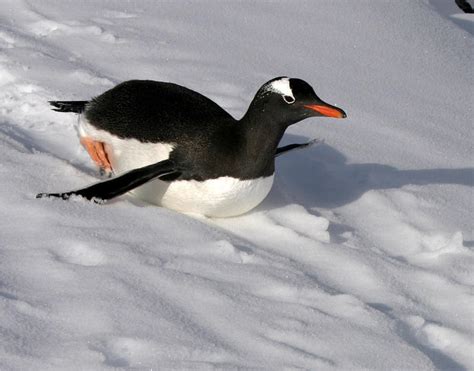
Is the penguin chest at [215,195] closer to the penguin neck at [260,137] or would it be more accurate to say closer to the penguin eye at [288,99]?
the penguin neck at [260,137]

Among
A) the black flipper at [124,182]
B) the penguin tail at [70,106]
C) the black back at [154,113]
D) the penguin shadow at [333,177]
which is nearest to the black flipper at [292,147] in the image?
the penguin shadow at [333,177]

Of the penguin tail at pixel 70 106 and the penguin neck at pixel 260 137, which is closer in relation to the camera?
the penguin neck at pixel 260 137

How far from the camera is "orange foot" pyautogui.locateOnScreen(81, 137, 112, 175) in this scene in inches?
147

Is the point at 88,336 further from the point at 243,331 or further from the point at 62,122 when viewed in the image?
the point at 62,122

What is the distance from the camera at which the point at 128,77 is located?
4.76 meters

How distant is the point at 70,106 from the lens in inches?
157

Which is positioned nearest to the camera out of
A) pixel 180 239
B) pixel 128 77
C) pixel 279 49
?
pixel 180 239

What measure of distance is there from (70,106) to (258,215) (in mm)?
853

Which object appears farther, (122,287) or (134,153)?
(134,153)

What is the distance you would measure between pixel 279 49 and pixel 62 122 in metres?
1.41

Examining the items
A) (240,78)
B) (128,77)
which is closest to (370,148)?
(240,78)

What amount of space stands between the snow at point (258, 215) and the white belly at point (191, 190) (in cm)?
6

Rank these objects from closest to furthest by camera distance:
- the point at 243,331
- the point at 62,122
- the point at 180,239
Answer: the point at 243,331 → the point at 180,239 → the point at 62,122

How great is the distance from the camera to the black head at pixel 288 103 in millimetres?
3498
